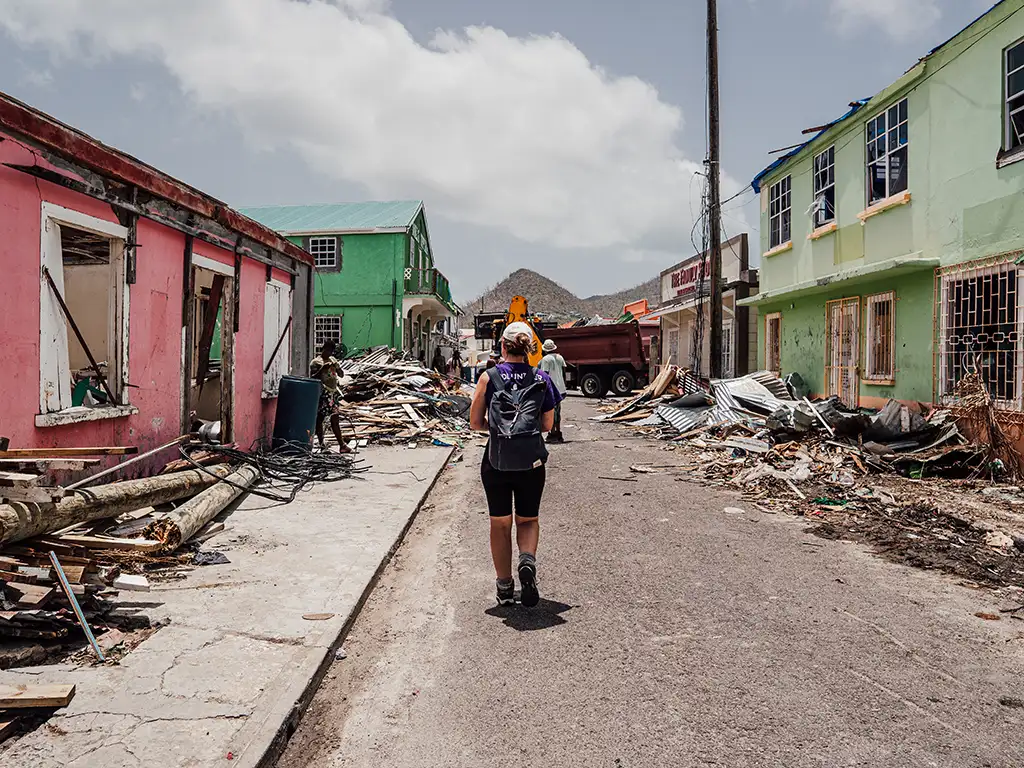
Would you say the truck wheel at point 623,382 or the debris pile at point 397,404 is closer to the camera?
the debris pile at point 397,404

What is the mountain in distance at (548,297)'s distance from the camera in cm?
8512

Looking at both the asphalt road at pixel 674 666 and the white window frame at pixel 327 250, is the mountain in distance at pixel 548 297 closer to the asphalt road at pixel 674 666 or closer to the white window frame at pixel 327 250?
the white window frame at pixel 327 250

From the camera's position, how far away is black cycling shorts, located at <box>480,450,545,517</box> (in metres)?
5.08

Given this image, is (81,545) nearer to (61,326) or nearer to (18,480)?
(18,480)

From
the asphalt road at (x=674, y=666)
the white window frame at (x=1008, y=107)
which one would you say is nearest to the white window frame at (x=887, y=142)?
the white window frame at (x=1008, y=107)

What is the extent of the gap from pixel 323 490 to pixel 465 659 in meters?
5.44

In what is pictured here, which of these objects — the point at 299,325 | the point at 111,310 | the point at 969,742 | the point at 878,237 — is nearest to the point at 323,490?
the point at 111,310

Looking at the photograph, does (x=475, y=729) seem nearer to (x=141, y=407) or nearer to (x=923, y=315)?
(x=141, y=407)

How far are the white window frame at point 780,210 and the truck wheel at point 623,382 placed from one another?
921cm

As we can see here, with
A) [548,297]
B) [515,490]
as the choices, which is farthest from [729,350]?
[548,297]

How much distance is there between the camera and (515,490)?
5141 mm

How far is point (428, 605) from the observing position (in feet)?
17.3

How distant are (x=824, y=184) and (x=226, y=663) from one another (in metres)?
15.6

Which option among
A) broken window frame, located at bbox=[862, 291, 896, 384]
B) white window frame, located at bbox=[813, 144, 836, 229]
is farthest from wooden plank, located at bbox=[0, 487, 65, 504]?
white window frame, located at bbox=[813, 144, 836, 229]
